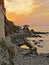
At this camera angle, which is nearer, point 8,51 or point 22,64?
point 8,51

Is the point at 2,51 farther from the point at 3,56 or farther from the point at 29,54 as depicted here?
the point at 29,54

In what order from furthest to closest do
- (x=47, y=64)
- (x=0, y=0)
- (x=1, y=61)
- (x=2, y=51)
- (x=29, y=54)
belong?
1. (x=29, y=54)
2. (x=0, y=0)
3. (x=47, y=64)
4. (x=2, y=51)
5. (x=1, y=61)

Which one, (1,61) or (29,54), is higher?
(1,61)

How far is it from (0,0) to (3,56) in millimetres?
13607

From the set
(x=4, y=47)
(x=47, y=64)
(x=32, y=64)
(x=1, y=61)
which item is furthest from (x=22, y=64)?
(x=1, y=61)

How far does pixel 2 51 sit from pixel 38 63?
9.86 m

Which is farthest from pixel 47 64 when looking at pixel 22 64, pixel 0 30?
pixel 0 30

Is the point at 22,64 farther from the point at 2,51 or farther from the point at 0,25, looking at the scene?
the point at 2,51

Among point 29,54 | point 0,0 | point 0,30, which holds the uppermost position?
point 0,0

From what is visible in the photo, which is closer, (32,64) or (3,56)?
(3,56)

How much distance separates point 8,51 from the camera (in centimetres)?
1346

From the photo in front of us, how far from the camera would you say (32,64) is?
864 inches

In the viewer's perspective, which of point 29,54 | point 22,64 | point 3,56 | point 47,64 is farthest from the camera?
point 29,54

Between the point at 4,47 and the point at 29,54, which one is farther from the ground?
the point at 4,47
